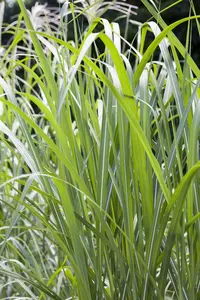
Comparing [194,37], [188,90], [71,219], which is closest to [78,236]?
[71,219]

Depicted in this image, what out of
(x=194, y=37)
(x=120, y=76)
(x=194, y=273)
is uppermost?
(x=120, y=76)

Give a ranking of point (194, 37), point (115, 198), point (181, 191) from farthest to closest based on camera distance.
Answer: point (194, 37) < point (115, 198) < point (181, 191)

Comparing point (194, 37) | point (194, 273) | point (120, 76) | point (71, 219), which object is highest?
point (120, 76)

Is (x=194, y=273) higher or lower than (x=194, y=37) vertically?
higher

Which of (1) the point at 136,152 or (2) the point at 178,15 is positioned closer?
(1) the point at 136,152

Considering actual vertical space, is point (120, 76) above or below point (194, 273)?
above

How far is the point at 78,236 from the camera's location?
808 mm

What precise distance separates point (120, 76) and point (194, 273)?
305mm

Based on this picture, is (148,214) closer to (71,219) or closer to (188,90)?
(71,219)

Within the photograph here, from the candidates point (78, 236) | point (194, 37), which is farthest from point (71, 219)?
point (194, 37)

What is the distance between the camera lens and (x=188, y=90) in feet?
3.08

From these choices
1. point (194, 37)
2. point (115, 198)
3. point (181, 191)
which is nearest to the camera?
point (181, 191)

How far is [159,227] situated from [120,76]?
23 cm

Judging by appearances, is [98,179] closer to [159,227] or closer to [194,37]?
[159,227]
